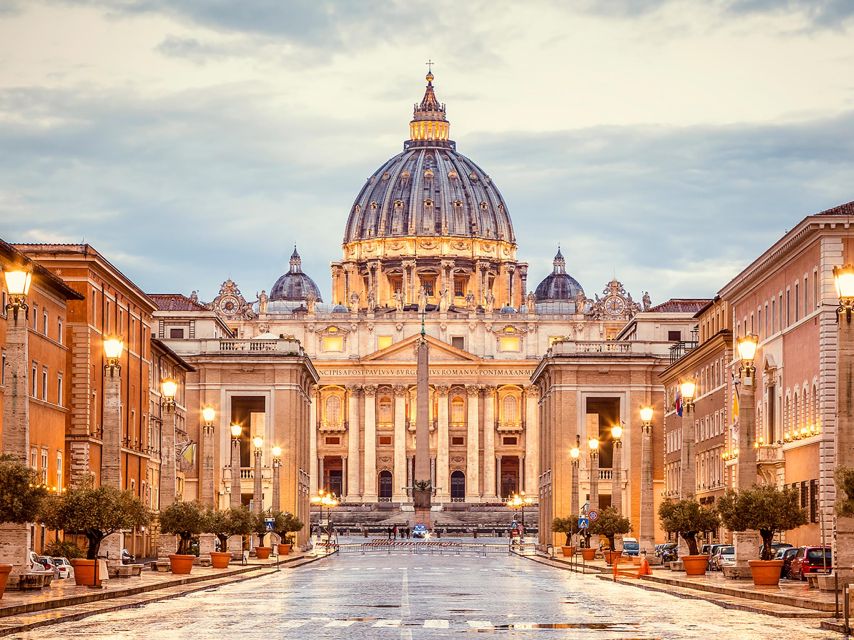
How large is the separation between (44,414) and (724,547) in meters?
25.8

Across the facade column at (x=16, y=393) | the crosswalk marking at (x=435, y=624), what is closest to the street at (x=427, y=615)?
the crosswalk marking at (x=435, y=624)

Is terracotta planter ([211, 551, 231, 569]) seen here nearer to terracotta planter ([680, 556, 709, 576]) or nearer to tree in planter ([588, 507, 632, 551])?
terracotta planter ([680, 556, 709, 576])

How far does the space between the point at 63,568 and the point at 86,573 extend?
962cm

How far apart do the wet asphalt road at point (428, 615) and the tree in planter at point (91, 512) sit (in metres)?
2.94

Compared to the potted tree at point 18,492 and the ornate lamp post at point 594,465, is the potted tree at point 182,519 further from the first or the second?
the ornate lamp post at point 594,465

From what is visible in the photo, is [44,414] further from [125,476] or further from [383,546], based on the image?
[383,546]

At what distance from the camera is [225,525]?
235 feet

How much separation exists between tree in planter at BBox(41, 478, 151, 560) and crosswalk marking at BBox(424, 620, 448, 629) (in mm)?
15744

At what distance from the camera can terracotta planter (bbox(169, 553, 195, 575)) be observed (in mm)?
57594

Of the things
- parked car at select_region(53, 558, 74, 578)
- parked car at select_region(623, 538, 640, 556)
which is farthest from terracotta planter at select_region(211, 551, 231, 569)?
parked car at select_region(623, 538, 640, 556)

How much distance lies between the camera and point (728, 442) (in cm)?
8794

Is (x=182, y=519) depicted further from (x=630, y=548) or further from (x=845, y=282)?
(x=845, y=282)

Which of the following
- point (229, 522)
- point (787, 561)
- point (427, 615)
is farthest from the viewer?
point (229, 522)

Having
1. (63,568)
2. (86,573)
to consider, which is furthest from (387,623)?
(63,568)
